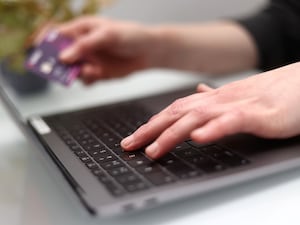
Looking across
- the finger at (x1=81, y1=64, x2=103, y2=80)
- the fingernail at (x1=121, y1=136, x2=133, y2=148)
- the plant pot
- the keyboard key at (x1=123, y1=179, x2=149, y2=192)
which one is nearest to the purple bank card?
the finger at (x1=81, y1=64, x2=103, y2=80)

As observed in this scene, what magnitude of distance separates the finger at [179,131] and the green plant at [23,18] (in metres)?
0.47

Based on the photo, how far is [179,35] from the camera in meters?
1.01

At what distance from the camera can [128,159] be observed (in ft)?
1.78

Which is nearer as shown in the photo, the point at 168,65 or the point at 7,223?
the point at 7,223

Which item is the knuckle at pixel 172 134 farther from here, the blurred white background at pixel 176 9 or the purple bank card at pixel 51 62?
the blurred white background at pixel 176 9

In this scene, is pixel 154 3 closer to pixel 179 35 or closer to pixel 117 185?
pixel 179 35

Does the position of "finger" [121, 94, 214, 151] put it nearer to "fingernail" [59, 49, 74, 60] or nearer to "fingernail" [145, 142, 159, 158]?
"fingernail" [145, 142, 159, 158]

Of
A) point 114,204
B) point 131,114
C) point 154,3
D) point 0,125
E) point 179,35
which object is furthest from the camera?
point 154,3

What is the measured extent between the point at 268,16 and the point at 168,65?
284 millimetres

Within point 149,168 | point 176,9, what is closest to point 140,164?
point 149,168

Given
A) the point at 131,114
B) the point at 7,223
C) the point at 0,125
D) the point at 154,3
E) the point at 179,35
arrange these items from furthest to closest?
the point at 154,3 < the point at 179,35 < the point at 0,125 < the point at 131,114 < the point at 7,223

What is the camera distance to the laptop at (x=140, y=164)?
456 mm

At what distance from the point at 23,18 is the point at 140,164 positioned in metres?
0.53

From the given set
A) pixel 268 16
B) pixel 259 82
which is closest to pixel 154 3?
pixel 268 16
